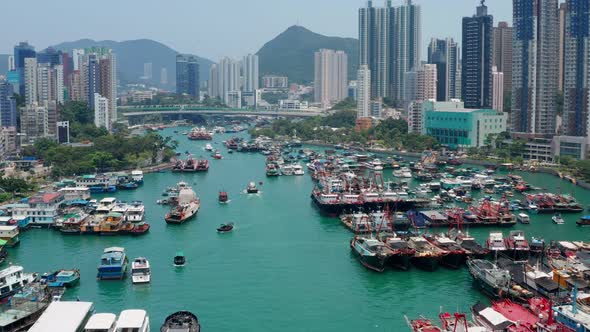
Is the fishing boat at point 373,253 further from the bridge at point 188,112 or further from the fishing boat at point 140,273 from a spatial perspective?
the bridge at point 188,112

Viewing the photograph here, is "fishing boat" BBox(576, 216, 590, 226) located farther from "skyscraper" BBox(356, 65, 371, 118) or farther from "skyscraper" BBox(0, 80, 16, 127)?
"skyscraper" BBox(356, 65, 371, 118)

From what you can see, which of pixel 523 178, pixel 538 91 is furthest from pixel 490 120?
pixel 523 178

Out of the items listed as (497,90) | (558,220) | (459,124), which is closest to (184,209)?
(558,220)

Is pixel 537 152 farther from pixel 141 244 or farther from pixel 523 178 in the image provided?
pixel 141 244

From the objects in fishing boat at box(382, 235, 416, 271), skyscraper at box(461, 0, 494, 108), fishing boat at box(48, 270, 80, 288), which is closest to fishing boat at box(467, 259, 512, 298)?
fishing boat at box(382, 235, 416, 271)

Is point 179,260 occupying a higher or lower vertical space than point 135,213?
lower

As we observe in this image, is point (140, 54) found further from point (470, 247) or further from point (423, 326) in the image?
point (423, 326)

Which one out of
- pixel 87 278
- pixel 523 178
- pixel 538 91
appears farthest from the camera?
pixel 538 91
